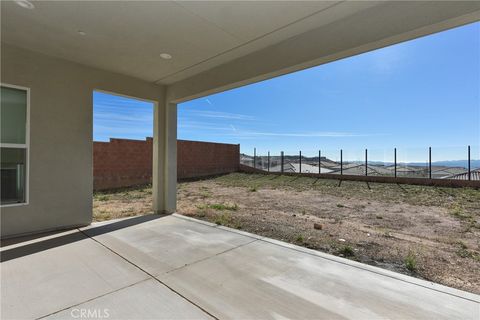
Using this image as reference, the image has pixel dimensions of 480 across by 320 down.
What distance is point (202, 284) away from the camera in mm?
2113

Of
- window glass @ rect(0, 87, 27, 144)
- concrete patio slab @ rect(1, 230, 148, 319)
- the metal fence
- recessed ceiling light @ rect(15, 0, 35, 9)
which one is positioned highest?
recessed ceiling light @ rect(15, 0, 35, 9)

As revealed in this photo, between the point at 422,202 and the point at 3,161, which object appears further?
the point at 422,202

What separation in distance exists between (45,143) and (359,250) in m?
4.77

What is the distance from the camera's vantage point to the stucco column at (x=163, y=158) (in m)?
4.88

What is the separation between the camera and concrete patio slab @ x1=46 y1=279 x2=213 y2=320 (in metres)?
1.67

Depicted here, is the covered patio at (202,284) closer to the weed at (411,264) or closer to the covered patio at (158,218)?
the covered patio at (158,218)

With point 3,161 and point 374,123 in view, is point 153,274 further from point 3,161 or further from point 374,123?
point 374,123

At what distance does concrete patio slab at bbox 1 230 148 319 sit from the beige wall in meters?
0.54

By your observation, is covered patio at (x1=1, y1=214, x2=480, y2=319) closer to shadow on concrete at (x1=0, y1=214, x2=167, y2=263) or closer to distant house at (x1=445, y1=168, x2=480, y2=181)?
shadow on concrete at (x1=0, y1=214, x2=167, y2=263)

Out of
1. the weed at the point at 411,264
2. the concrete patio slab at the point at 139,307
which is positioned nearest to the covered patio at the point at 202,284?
the concrete patio slab at the point at 139,307

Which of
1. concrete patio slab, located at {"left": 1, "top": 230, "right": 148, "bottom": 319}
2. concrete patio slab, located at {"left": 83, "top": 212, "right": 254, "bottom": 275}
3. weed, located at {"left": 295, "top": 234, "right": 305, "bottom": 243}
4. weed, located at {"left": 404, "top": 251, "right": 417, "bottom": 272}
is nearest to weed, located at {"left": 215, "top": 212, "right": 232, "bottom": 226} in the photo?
concrete patio slab, located at {"left": 83, "top": 212, "right": 254, "bottom": 275}

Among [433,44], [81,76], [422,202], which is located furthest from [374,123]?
[81,76]

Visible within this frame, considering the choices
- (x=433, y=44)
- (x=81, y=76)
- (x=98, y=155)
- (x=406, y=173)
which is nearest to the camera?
(x=81, y=76)

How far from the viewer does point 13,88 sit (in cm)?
329
